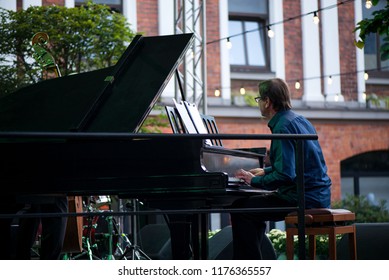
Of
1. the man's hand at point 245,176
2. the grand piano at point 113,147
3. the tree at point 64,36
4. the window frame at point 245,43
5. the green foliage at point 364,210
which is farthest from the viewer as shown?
the window frame at point 245,43

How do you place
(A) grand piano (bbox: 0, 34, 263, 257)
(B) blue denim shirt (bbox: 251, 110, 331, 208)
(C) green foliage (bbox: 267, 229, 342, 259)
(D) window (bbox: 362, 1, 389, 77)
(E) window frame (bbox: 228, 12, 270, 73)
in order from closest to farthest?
(A) grand piano (bbox: 0, 34, 263, 257)
(B) blue denim shirt (bbox: 251, 110, 331, 208)
(C) green foliage (bbox: 267, 229, 342, 259)
(E) window frame (bbox: 228, 12, 270, 73)
(D) window (bbox: 362, 1, 389, 77)

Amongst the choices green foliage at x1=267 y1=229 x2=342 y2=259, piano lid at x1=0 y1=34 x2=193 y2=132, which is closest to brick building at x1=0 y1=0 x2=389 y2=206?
green foliage at x1=267 y1=229 x2=342 y2=259

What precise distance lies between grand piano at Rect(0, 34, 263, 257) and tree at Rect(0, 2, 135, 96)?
5343 millimetres

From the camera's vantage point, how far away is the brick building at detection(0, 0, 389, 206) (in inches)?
592

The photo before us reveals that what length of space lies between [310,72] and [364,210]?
3.39m

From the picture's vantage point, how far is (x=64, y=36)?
11.1m

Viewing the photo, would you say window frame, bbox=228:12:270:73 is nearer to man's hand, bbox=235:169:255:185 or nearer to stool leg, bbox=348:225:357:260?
stool leg, bbox=348:225:357:260

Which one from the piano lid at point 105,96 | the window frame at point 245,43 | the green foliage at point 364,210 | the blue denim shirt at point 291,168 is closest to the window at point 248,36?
the window frame at point 245,43

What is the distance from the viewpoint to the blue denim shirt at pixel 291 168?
5075 millimetres

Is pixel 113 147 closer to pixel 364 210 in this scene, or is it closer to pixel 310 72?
pixel 364 210

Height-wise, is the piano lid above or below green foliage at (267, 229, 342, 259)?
above

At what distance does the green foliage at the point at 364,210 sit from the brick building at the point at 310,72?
4.90 ft

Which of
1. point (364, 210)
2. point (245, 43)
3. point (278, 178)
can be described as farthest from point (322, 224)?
point (245, 43)

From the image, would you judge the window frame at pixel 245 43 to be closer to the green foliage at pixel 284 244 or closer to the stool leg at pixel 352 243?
the green foliage at pixel 284 244
